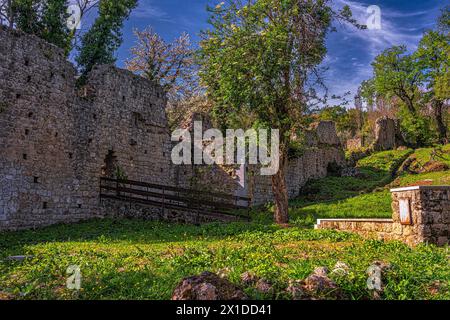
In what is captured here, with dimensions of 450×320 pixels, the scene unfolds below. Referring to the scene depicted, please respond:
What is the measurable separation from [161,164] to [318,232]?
1260 centimetres

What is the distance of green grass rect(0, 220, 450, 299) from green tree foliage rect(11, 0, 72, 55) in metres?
14.8

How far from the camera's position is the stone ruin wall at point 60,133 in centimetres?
1513

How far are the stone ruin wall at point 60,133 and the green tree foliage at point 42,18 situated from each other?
6.31 metres

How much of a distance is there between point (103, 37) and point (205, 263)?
20.7 meters

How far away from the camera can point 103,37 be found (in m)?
24.7

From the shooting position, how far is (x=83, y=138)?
18.4 metres

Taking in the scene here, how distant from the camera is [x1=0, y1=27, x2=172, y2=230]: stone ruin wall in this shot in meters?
15.1

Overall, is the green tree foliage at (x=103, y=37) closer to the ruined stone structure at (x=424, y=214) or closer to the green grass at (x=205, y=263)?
the green grass at (x=205, y=263)

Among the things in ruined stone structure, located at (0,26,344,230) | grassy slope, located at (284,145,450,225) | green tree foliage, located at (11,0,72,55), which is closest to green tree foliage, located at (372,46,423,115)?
grassy slope, located at (284,145,450,225)

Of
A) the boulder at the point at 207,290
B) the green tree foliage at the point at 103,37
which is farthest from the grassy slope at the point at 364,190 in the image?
the green tree foliage at the point at 103,37

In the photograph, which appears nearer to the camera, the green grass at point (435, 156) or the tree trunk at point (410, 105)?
the green grass at point (435, 156)

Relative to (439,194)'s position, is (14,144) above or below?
above
